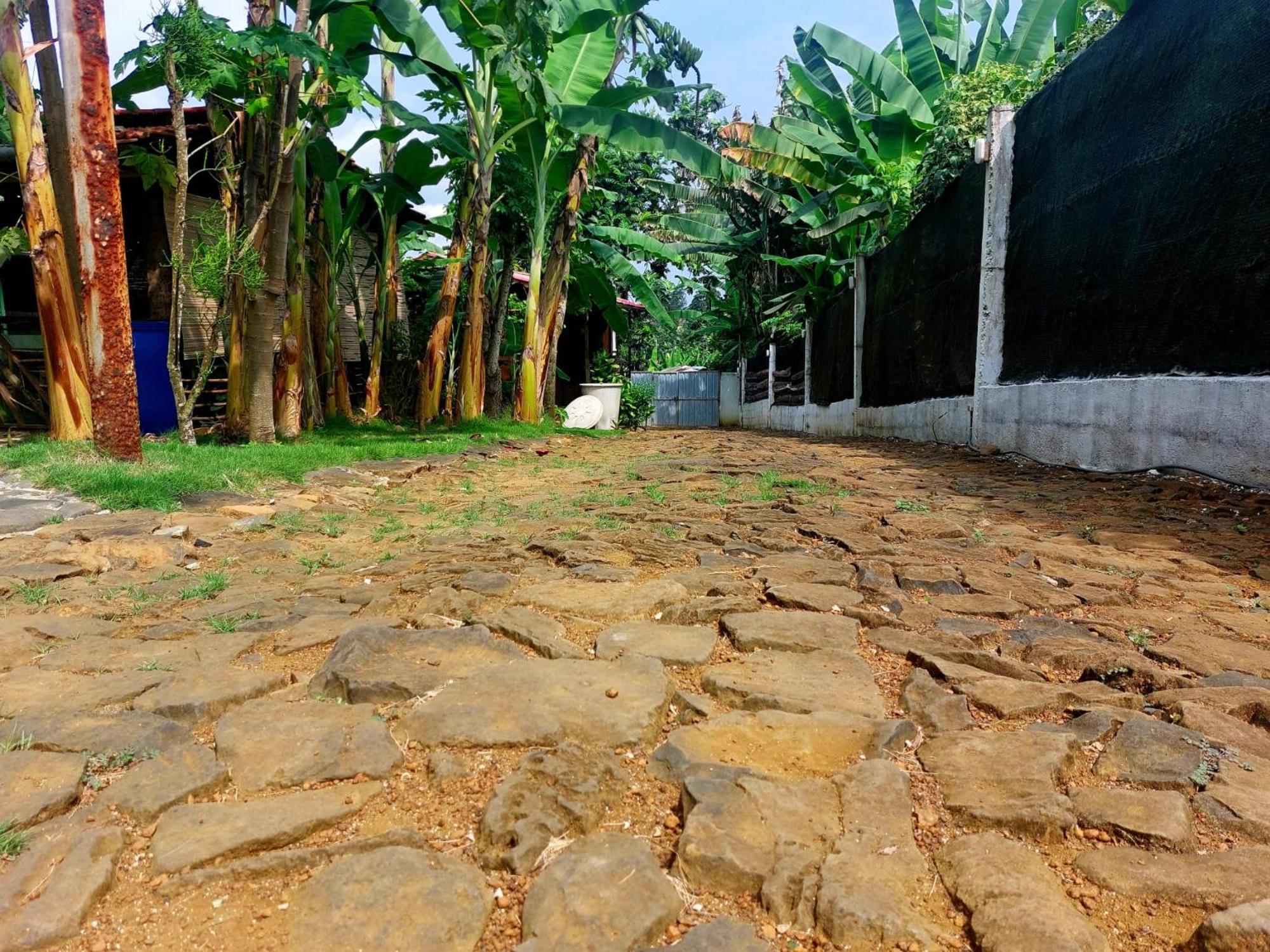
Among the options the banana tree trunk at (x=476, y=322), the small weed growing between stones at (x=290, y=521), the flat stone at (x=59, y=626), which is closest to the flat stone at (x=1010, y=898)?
the flat stone at (x=59, y=626)

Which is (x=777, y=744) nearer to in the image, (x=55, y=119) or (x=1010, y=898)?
(x=1010, y=898)

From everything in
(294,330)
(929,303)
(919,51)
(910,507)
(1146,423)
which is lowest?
(910,507)

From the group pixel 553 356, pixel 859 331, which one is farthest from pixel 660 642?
pixel 553 356

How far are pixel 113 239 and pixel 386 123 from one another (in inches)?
258

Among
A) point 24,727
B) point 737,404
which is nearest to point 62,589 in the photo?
point 24,727

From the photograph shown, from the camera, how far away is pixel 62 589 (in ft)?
9.75

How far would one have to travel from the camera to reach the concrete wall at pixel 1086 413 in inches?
168

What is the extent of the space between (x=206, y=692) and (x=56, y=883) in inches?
28.5

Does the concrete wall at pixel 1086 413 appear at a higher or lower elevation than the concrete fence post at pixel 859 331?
lower

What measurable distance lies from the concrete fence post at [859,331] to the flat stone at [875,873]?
10.2m

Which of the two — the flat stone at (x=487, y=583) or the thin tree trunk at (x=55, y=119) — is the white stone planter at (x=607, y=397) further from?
the flat stone at (x=487, y=583)

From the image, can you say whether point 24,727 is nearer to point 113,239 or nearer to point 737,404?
point 113,239

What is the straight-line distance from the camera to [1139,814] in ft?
4.85

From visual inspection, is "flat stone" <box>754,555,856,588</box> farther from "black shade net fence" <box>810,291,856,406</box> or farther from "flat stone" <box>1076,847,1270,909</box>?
"black shade net fence" <box>810,291,856,406</box>
